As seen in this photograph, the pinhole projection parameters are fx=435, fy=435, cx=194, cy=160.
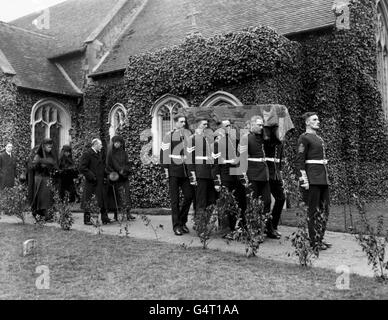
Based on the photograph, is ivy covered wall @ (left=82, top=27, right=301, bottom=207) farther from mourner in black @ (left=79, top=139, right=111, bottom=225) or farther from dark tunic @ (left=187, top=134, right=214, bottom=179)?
dark tunic @ (left=187, top=134, right=214, bottom=179)

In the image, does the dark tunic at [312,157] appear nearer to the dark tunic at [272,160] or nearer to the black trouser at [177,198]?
the dark tunic at [272,160]

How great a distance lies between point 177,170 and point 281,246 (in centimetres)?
239

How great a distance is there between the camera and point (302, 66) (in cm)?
1366

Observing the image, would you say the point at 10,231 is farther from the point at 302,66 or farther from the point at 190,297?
the point at 302,66

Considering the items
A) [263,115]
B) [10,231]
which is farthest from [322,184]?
[10,231]

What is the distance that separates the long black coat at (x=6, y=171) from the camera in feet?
40.2

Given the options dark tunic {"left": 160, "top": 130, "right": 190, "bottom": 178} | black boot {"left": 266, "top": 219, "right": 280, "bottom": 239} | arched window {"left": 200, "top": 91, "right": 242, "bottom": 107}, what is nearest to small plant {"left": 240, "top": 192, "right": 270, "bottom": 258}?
black boot {"left": 266, "top": 219, "right": 280, "bottom": 239}

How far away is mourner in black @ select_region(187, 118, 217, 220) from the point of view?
25.7 feet

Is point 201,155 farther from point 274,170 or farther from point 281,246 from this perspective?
point 281,246

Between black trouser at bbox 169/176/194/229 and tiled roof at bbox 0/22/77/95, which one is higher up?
tiled roof at bbox 0/22/77/95

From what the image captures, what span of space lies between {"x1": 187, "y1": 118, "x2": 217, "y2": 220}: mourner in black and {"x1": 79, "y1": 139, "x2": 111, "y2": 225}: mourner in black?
275 centimetres

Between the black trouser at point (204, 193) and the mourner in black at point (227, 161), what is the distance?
1.11 feet

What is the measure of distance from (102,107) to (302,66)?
831 centimetres

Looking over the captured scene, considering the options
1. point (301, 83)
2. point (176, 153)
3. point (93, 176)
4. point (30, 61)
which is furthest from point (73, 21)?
point (176, 153)
